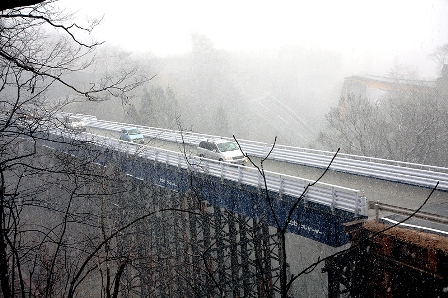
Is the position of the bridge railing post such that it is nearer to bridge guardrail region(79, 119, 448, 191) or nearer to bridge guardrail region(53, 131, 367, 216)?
bridge guardrail region(53, 131, 367, 216)

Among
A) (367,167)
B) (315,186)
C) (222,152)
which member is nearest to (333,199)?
(315,186)

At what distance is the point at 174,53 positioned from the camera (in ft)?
234

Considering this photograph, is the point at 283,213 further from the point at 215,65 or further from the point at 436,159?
the point at 215,65

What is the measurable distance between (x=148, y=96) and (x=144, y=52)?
25904 millimetres

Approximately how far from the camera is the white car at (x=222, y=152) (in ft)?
58.9

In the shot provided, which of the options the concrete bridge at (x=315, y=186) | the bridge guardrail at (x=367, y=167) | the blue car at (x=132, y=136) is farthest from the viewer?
the blue car at (x=132, y=136)

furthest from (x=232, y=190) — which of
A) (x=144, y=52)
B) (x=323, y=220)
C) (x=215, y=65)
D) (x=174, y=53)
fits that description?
(x=174, y=53)

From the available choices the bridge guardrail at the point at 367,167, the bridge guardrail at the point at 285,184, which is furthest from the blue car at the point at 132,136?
the bridge guardrail at the point at 285,184

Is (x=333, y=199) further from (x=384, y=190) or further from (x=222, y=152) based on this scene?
(x=222, y=152)

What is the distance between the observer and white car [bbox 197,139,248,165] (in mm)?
17953

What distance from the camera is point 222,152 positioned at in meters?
18.2

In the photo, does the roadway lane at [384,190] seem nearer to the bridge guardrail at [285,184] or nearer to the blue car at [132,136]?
the bridge guardrail at [285,184]

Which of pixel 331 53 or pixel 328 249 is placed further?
pixel 331 53

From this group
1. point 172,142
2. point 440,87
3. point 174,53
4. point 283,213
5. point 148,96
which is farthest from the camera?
point 174,53
